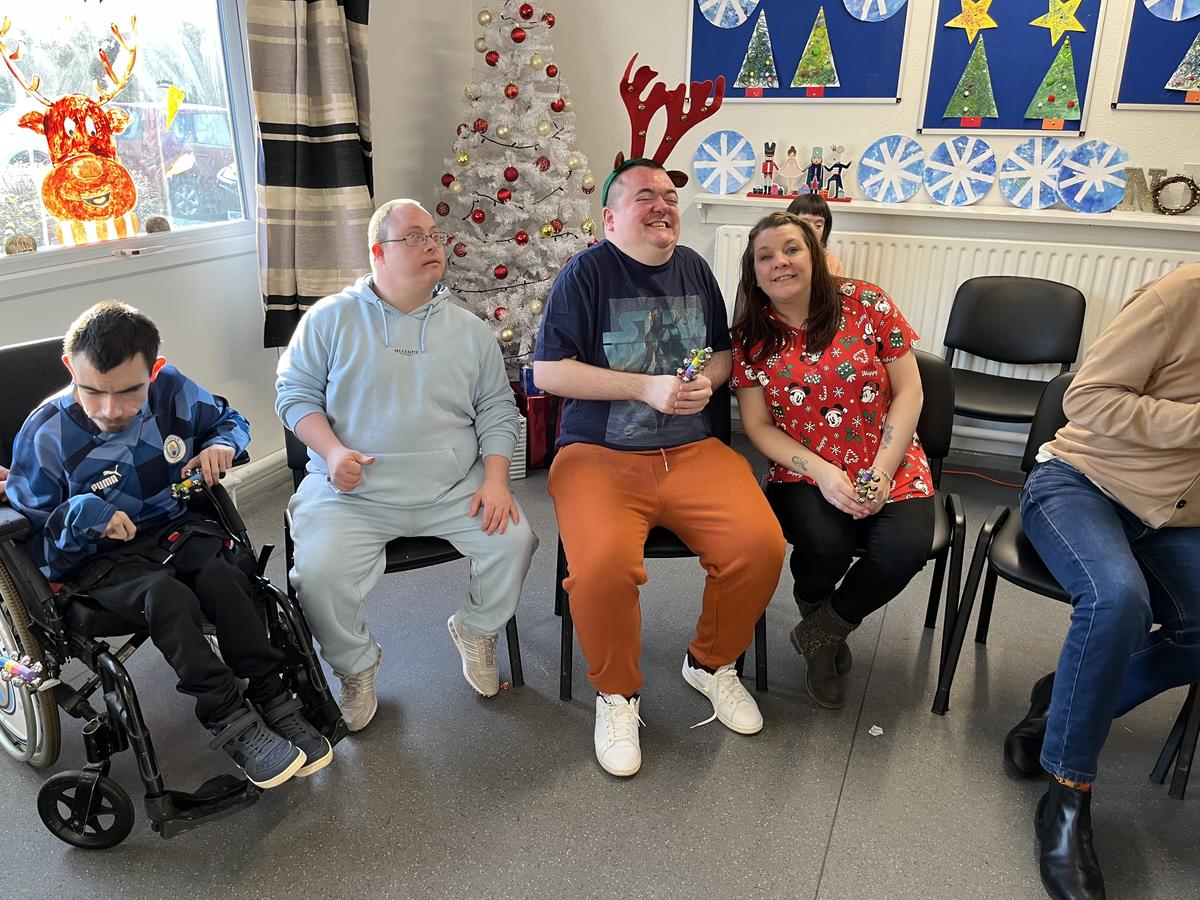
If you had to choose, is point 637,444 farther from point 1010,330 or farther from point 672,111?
point 1010,330

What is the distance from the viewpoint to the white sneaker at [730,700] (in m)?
1.98

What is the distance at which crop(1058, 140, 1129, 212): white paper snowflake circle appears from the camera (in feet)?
10.5

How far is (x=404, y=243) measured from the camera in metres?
1.90

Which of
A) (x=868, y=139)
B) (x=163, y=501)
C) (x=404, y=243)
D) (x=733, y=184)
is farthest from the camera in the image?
(x=733, y=184)

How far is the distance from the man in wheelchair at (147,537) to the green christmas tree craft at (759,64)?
276cm

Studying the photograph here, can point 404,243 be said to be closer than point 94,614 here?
No

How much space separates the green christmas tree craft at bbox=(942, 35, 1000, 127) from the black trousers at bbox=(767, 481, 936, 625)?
2014 mm

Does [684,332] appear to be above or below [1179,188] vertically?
below

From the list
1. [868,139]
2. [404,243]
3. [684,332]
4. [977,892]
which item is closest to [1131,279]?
[868,139]

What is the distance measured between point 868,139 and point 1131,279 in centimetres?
112

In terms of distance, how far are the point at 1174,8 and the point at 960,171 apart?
0.82 m

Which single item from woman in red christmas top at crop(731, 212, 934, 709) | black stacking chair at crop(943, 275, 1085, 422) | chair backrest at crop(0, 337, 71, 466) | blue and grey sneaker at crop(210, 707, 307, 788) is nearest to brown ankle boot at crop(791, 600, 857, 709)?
woman in red christmas top at crop(731, 212, 934, 709)

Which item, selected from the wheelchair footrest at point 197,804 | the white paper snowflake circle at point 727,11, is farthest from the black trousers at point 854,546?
the white paper snowflake circle at point 727,11

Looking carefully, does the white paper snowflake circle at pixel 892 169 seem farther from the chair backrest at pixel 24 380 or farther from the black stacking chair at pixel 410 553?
the chair backrest at pixel 24 380
